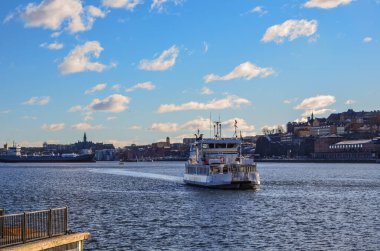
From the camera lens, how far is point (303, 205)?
267ft

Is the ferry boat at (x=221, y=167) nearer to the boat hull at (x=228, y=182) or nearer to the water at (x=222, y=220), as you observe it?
the boat hull at (x=228, y=182)

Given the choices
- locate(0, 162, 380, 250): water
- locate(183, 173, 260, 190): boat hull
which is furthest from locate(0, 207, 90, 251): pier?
locate(183, 173, 260, 190): boat hull

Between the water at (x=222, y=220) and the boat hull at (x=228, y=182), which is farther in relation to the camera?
the boat hull at (x=228, y=182)

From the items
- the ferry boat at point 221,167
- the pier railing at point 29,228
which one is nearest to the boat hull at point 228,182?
the ferry boat at point 221,167

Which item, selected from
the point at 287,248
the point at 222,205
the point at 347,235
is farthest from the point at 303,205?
the point at 287,248

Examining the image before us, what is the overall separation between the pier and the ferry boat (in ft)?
243

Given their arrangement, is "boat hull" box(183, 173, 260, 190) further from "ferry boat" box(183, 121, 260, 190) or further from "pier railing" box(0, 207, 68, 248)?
"pier railing" box(0, 207, 68, 248)

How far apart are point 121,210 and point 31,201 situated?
1986cm

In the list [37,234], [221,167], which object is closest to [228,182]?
[221,167]

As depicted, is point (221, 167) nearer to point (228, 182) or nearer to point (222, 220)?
point (228, 182)

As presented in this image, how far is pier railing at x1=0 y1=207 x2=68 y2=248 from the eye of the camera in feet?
91.2

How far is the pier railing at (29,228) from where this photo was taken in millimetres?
27797

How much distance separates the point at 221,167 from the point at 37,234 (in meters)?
78.8

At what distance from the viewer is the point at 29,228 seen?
3012 cm
